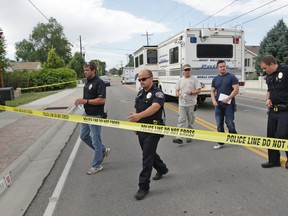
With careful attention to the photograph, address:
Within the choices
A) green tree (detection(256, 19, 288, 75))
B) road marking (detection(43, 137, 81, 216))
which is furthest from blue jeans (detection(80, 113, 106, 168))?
green tree (detection(256, 19, 288, 75))

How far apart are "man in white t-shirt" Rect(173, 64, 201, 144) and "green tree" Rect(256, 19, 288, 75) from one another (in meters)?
27.8

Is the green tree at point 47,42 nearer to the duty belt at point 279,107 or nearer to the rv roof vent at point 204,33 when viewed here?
the rv roof vent at point 204,33

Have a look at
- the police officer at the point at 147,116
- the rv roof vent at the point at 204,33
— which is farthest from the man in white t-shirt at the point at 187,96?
the rv roof vent at the point at 204,33

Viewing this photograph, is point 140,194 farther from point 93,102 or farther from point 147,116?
point 93,102

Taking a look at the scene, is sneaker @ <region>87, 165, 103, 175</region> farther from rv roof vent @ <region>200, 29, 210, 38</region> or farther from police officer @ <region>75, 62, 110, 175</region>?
rv roof vent @ <region>200, 29, 210, 38</region>

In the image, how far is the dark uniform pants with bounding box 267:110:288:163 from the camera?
510 cm

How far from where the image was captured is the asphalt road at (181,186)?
407 cm

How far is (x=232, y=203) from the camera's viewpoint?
4148 millimetres

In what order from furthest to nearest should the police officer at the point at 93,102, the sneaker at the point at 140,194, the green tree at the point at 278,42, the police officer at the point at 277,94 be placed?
the green tree at the point at 278,42
the police officer at the point at 93,102
the police officer at the point at 277,94
the sneaker at the point at 140,194

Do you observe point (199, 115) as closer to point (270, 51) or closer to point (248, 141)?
point (248, 141)

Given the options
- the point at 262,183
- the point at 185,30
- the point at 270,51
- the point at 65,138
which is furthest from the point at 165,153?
the point at 270,51

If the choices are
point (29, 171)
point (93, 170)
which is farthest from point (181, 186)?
point (29, 171)

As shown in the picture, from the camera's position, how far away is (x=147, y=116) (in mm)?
4402

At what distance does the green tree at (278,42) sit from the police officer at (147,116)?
3105cm
